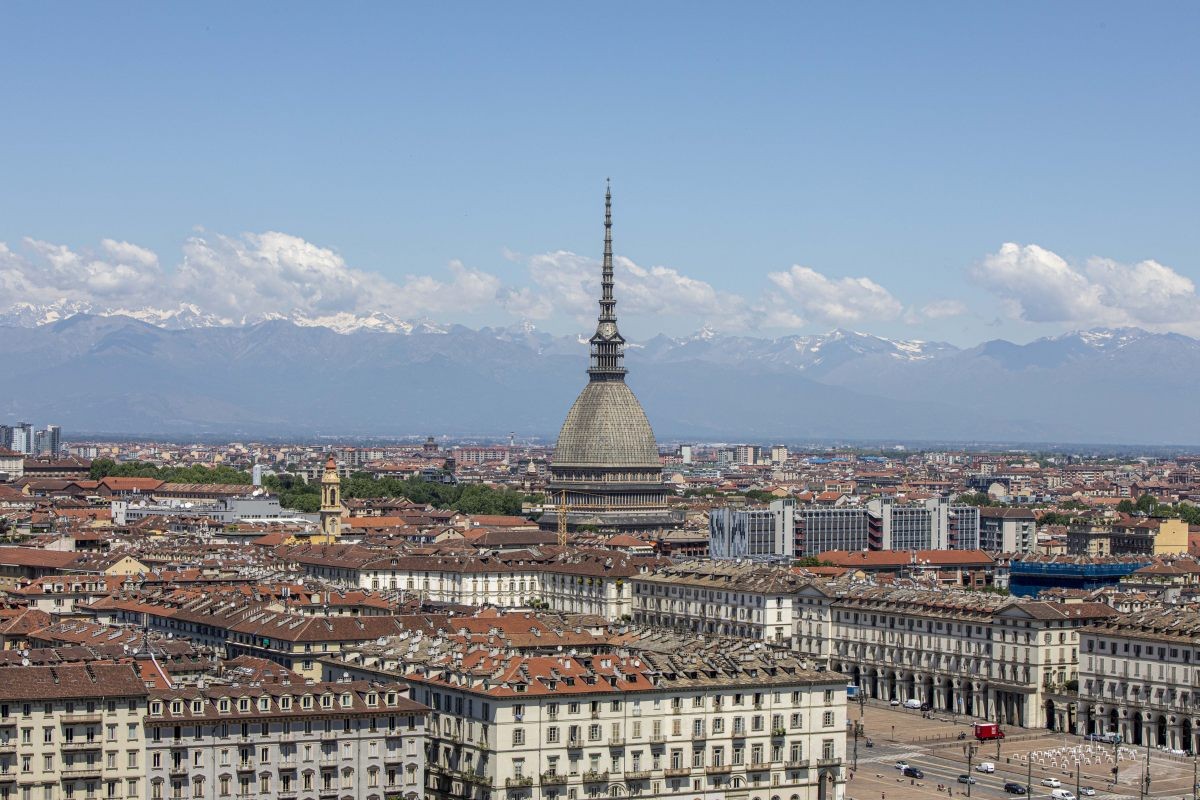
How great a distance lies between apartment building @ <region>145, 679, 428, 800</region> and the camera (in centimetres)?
6022

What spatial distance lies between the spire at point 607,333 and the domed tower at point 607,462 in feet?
0.28

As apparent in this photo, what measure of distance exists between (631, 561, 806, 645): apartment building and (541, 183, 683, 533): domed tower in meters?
65.5

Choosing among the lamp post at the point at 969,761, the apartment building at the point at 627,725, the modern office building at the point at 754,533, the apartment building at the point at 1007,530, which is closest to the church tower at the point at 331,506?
the modern office building at the point at 754,533

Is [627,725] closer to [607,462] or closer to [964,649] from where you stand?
[964,649]

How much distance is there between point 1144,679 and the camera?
284ft

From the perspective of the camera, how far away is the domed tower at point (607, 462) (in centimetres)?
18488

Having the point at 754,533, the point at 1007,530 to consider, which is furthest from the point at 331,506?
the point at 1007,530

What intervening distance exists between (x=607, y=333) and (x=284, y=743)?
135 metres

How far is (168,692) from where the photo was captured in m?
61.8

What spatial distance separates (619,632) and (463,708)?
24757mm

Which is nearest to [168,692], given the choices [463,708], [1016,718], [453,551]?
[463,708]

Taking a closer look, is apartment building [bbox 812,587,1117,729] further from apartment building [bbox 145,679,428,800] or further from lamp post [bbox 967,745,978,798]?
apartment building [bbox 145,679,428,800]

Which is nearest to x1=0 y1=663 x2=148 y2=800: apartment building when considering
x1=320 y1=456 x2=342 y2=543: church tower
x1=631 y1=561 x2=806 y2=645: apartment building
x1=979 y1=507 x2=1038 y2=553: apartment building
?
x1=631 y1=561 x2=806 y2=645: apartment building

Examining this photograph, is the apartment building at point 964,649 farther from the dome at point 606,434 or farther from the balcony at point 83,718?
the dome at point 606,434
